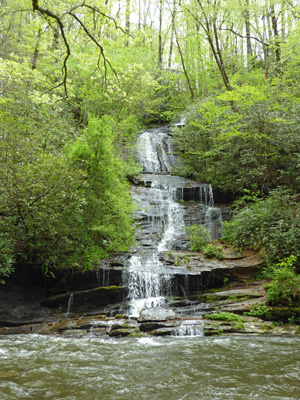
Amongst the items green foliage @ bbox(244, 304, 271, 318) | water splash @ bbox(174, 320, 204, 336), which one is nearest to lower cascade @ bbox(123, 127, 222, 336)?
water splash @ bbox(174, 320, 204, 336)

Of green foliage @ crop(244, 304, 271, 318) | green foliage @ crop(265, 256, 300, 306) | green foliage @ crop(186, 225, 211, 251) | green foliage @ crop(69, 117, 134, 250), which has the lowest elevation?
green foliage @ crop(244, 304, 271, 318)

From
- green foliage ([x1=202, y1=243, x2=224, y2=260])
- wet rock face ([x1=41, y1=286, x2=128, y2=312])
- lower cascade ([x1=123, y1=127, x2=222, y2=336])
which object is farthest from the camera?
green foliage ([x1=202, y1=243, x2=224, y2=260])

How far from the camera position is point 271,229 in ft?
33.4

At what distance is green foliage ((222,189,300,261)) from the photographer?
948 centimetres

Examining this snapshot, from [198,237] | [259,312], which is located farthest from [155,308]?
[198,237]

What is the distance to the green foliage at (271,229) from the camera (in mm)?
9477

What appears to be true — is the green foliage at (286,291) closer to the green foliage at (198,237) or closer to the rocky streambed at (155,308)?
the rocky streambed at (155,308)

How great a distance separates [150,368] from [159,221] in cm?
972

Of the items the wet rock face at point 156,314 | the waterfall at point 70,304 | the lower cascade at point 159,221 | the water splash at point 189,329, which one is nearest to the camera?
the water splash at point 189,329

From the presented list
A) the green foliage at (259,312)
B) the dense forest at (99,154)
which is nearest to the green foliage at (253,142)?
the dense forest at (99,154)

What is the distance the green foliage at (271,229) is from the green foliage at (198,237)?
82 centimetres

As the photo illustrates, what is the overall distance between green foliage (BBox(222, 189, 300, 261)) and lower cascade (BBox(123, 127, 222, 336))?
2182 mm

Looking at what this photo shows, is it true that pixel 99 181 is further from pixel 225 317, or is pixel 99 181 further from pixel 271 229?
pixel 271 229

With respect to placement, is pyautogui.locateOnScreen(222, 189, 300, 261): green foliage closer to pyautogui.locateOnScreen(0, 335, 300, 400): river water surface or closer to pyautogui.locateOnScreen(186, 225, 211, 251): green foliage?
pyautogui.locateOnScreen(186, 225, 211, 251): green foliage
